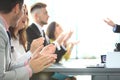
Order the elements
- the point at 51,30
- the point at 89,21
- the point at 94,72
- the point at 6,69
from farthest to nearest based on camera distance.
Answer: the point at 89,21, the point at 51,30, the point at 94,72, the point at 6,69

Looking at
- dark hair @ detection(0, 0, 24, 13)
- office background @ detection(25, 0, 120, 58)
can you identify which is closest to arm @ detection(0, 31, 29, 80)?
A: dark hair @ detection(0, 0, 24, 13)

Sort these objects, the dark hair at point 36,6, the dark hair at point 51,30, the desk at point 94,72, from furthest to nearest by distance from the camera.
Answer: the dark hair at point 51,30
the dark hair at point 36,6
the desk at point 94,72

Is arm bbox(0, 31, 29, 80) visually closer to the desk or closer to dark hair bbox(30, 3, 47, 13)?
the desk

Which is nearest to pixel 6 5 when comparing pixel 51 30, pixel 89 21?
pixel 51 30

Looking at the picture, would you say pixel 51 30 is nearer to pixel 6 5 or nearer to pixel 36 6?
pixel 36 6

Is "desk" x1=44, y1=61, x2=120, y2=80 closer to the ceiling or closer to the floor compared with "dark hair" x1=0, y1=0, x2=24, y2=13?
closer to the floor

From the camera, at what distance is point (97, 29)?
117 inches

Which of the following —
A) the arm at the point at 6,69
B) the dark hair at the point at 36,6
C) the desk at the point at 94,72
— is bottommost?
the desk at the point at 94,72

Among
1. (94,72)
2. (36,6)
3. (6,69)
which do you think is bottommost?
(94,72)

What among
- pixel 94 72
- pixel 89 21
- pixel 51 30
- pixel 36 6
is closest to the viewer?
pixel 94 72

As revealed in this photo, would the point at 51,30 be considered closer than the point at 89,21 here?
Yes

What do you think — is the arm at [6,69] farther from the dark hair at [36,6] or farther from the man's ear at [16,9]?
the dark hair at [36,6]

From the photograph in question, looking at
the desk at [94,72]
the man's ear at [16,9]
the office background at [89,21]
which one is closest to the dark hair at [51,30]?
the office background at [89,21]

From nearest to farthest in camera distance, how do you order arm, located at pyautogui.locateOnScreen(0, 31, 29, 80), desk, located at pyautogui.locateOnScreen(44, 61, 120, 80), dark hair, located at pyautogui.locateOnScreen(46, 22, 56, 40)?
1. arm, located at pyautogui.locateOnScreen(0, 31, 29, 80)
2. desk, located at pyautogui.locateOnScreen(44, 61, 120, 80)
3. dark hair, located at pyautogui.locateOnScreen(46, 22, 56, 40)
